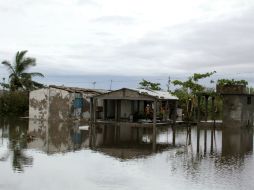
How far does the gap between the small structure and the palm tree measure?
65.7 feet

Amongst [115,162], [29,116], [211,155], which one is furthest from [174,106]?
[115,162]

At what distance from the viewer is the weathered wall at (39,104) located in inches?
1741

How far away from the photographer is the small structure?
38875 millimetres

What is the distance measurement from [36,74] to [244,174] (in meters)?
35.7

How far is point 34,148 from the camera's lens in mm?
22422

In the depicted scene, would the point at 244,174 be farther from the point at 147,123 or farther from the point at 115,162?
the point at 147,123

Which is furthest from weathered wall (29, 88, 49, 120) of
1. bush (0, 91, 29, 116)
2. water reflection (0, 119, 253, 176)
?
water reflection (0, 119, 253, 176)

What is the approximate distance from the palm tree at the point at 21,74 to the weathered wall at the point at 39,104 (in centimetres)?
429

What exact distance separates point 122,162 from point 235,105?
22406mm

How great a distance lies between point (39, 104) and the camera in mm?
44688

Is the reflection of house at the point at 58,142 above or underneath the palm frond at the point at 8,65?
underneath

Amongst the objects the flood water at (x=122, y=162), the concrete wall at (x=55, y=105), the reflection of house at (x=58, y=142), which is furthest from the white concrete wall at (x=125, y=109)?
the flood water at (x=122, y=162)

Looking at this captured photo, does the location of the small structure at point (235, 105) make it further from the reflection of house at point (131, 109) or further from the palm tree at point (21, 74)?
the palm tree at point (21, 74)

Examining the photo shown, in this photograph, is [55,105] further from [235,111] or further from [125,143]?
[125,143]
